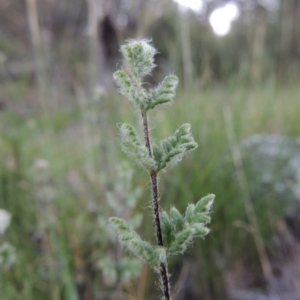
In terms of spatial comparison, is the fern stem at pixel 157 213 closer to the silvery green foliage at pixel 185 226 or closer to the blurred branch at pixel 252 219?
the silvery green foliage at pixel 185 226

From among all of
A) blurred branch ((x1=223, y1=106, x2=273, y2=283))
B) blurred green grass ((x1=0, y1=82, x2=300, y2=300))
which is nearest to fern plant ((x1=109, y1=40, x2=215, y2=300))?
blurred green grass ((x1=0, y1=82, x2=300, y2=300))

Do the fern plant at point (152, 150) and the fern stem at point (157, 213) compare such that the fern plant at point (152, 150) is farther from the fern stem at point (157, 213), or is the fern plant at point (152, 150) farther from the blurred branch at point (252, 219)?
the blurred branch at point (252, 219)

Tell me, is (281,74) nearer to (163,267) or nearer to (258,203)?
(258,203)

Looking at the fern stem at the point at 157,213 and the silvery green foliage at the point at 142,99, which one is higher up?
the silvery green foliage at the point at 142,99

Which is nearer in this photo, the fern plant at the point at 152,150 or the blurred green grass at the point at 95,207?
the fern plant at the point at 152,150

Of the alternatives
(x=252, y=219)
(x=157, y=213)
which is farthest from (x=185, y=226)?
(x=252, y=219)

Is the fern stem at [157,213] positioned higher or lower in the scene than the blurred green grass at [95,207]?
lower

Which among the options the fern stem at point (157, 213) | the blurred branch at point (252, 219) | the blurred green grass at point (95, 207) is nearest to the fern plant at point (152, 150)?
the fern stem at point (157, 213)

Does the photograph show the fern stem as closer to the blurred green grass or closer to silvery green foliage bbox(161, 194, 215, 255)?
silvery green foliage bbox(161, 194, 215, 255)

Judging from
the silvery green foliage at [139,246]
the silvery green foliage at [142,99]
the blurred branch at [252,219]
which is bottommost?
the silvery green foliage at [139,246]

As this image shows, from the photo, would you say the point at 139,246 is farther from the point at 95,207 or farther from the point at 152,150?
the point at 95,207

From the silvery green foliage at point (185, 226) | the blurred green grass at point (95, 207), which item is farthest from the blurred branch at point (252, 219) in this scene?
the silvery green foliage at point (185, 226)
